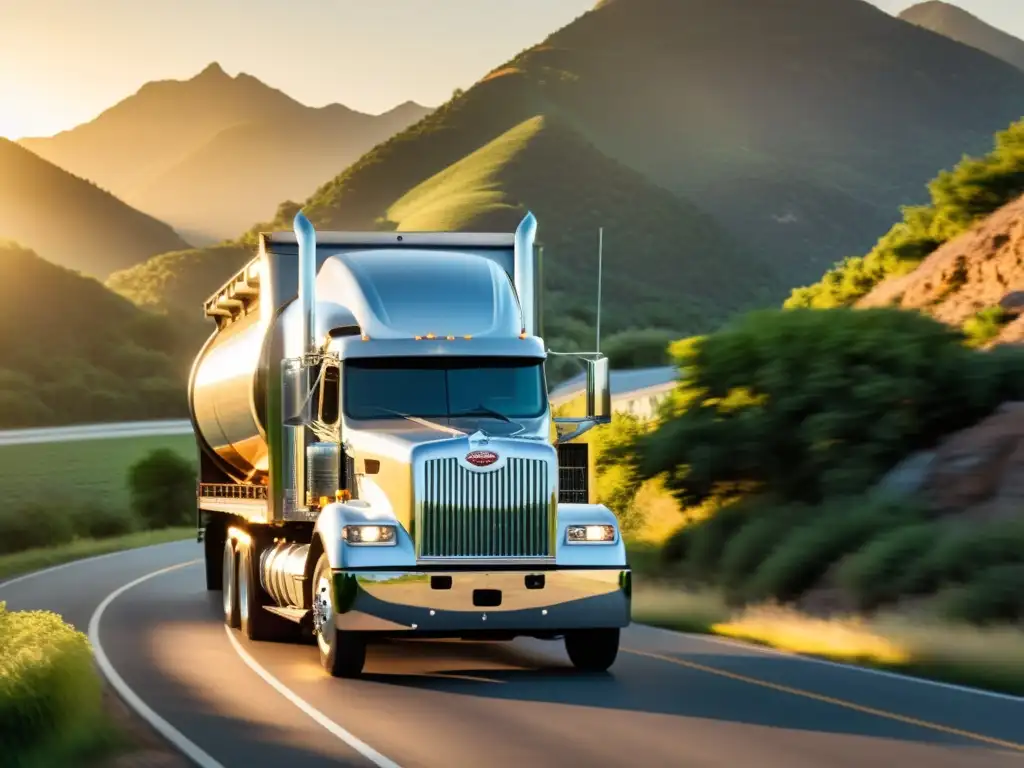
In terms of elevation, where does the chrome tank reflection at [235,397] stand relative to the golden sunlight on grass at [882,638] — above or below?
above

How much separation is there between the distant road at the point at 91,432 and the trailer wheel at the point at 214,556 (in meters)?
56.8

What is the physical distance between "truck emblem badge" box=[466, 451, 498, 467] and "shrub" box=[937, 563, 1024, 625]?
5833mm

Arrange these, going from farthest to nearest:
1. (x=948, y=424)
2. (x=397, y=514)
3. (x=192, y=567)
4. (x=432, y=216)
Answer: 1. (x=432, y=216)
2. (x=192, y=567)
3. (x=948, y=424)
4. (x=397, y=514)

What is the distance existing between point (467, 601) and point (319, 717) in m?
2.46

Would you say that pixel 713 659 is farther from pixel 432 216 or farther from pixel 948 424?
pixel 432 216

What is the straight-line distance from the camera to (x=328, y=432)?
1809cm

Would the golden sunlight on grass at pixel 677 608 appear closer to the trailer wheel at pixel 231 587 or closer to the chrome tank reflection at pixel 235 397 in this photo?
the trailer wheel at pixel 231 587

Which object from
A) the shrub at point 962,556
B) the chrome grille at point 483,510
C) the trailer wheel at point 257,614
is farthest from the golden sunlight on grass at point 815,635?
the trailer wheel at point 257,614

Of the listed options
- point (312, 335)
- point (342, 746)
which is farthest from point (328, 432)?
point (342, 746)

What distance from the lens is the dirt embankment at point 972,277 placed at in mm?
35562

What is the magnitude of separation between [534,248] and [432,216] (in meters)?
140

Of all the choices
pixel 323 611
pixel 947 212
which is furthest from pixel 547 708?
pixel 947 212

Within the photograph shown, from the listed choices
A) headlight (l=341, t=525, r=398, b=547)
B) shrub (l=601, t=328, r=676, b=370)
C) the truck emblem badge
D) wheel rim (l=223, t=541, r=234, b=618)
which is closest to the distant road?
shrub (l=601, t=328, r=676, b=370)

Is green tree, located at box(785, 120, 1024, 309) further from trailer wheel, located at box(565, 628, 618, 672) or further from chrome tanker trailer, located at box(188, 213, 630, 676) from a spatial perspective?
trailer wheel, located at box(565, 628, 618, 672)
